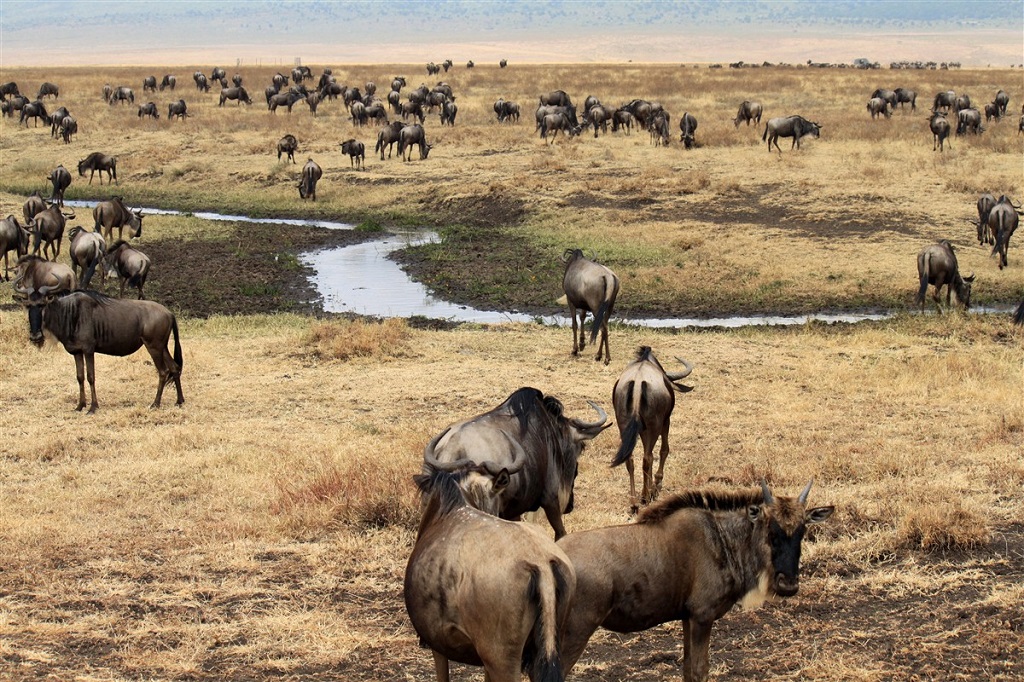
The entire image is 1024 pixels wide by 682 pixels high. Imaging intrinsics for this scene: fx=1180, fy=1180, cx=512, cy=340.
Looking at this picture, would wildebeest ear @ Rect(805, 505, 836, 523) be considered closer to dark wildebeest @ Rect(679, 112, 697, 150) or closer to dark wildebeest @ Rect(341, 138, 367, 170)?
dark wildebeest @ Rect(679, 112, 697, 150)

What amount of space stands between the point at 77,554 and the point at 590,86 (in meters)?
49.6

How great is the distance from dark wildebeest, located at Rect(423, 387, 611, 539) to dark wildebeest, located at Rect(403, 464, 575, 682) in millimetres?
946

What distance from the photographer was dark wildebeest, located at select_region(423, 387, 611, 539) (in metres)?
6.73

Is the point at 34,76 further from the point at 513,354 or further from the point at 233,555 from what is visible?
the point at 233,555

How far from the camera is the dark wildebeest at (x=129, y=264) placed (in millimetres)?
18688

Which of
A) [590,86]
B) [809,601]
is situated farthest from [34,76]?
[809,601]

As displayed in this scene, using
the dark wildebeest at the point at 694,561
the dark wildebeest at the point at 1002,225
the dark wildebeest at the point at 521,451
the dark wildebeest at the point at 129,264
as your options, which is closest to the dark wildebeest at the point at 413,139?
the dark wildebeest at the point at 129,264

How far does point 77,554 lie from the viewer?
848 cm

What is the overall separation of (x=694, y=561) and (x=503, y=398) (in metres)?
6.79

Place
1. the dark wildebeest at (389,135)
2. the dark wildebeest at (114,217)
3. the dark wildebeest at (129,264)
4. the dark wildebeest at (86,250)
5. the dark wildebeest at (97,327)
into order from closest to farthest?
the dark wildebeest at (97,327) < the dark wildebeest at (129,264) < the dark wildebeest at (86,250) < the dark wildebeest at (114,217) < the dark wildebeest at (389,135)

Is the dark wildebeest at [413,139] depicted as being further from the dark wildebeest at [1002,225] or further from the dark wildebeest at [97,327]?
the dark wildebeest at [97,327]

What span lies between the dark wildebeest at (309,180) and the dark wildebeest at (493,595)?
25.7m

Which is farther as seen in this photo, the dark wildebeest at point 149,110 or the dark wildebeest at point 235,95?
→ the dark wildebeest at point 235,95

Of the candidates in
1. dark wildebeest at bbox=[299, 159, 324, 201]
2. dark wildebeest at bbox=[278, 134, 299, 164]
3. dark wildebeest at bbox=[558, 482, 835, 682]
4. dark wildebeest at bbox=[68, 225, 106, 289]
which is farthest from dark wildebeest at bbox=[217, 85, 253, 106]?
dark wildebeest at bbox=[558, 482, 835, 682]
